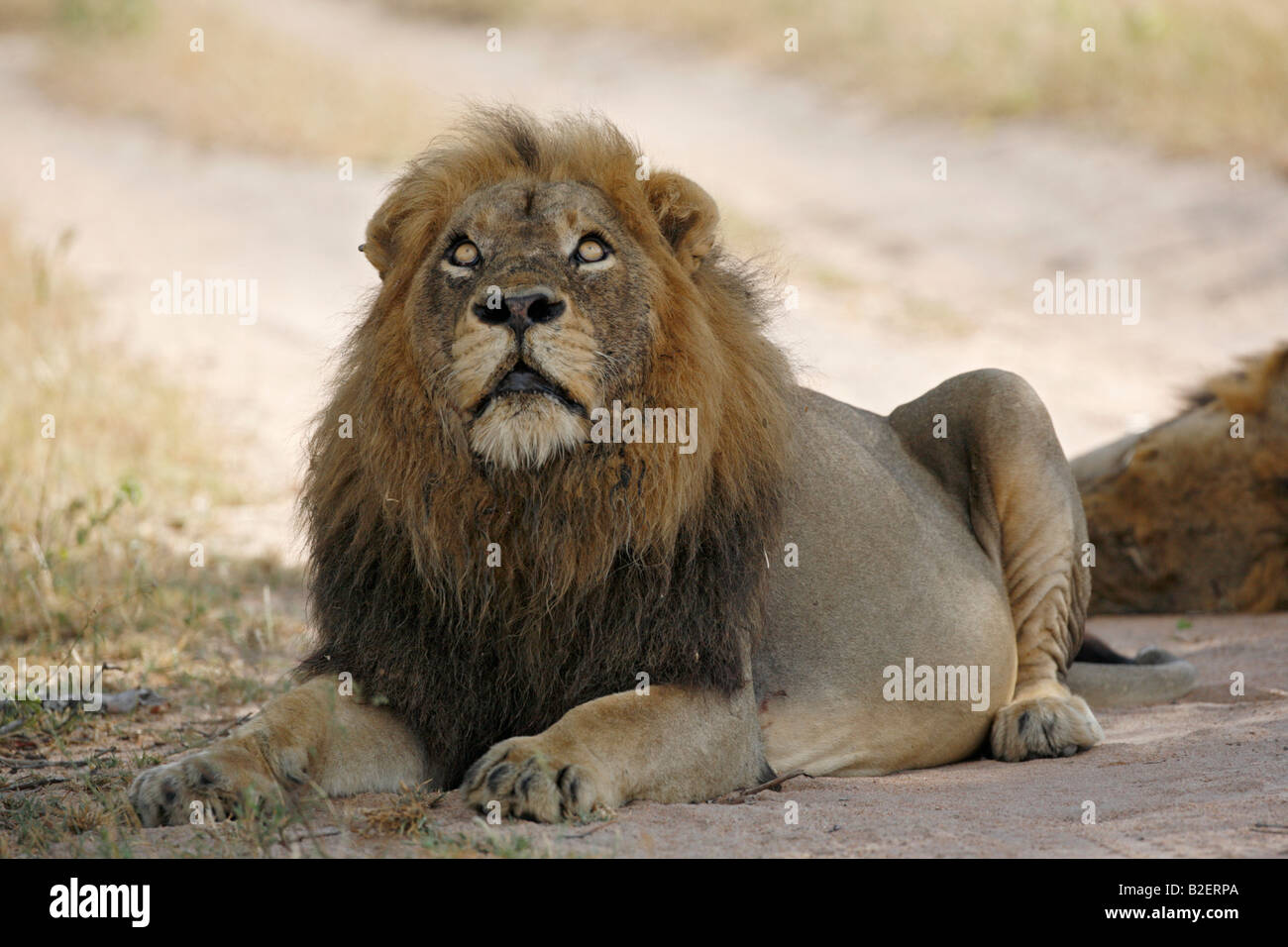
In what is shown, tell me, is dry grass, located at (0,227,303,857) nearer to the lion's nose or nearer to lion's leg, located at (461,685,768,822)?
lion's leg, located at (461,685,768,822)

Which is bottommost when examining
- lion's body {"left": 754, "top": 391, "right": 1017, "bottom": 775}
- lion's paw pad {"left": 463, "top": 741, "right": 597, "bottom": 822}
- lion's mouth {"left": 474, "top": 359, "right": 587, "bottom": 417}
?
lion's paw pad {"left": 463, "top": 741, "right": 597, "bottom": 822}

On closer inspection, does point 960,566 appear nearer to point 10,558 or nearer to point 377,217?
point 377,217

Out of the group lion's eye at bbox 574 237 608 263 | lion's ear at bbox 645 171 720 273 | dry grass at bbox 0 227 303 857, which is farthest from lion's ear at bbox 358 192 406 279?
dry grass at bbox 0 227 303 857

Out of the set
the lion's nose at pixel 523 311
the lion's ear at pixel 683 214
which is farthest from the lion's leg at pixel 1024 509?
the lion's nose at pixel 523 311

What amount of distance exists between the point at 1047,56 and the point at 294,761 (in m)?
18.1

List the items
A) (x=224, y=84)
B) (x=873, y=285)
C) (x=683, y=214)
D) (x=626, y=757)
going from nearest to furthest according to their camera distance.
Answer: (x=626, y=757), (x=683, y=214), (x=873, y=285), (x=224, y=84)

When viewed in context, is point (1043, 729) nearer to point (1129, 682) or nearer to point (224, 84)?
point (1129, 682)

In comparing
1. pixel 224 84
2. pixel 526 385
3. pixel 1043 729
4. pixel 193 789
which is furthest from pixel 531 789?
pixel 224 84

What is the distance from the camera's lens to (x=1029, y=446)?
6199mm

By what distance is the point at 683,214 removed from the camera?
15.8 ft

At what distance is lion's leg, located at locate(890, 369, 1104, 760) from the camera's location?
6211 millimetres

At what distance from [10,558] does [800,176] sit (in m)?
12.9

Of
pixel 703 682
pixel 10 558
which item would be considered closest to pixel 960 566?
pixel 703 682

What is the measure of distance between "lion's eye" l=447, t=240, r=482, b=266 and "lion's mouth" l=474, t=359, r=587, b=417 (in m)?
0.47
